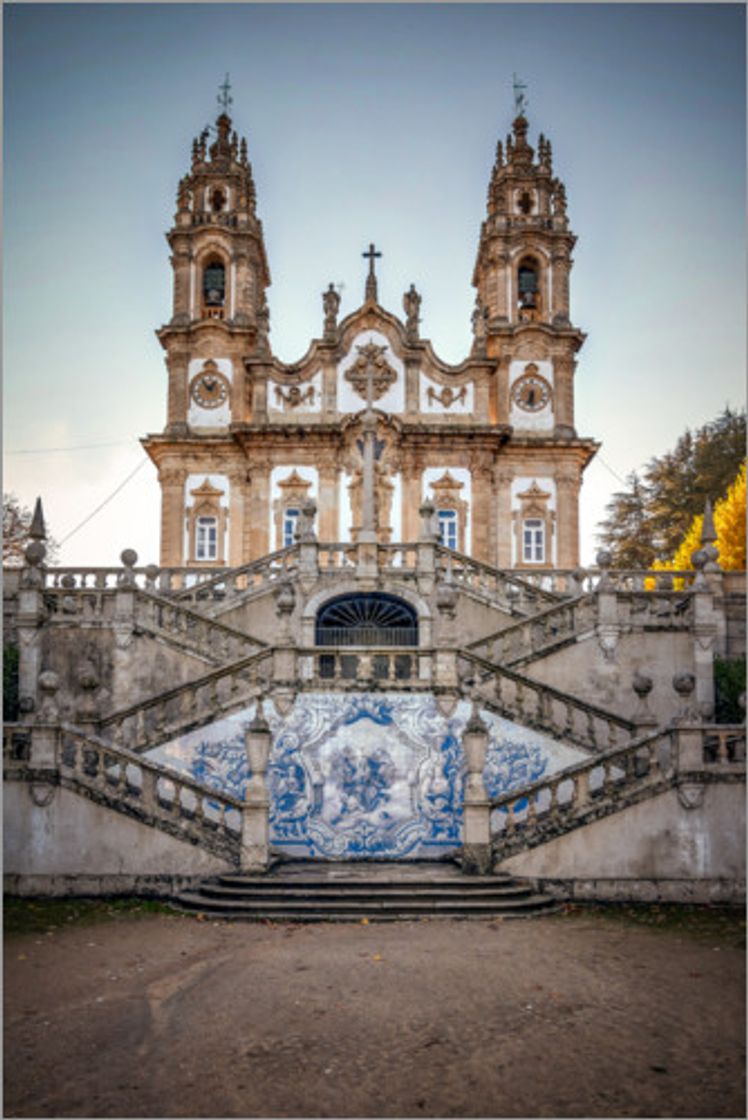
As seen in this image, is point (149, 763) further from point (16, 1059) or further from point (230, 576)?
point (230, 576)

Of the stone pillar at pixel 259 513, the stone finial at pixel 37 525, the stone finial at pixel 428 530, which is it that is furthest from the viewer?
the stone pillar at pixel 259 513

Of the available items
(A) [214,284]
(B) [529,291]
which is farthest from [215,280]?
(B) [529,291]

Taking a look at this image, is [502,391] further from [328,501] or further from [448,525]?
[328,501]

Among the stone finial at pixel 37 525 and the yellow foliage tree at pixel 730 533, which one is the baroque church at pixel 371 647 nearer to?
the stone finial at pixel 37 525

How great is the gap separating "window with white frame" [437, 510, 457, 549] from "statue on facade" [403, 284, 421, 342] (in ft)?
19.6

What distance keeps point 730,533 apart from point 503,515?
9250 mm

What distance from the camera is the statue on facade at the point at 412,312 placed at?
31853 mm

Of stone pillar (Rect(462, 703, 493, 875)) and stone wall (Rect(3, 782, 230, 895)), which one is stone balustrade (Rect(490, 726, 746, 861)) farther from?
stone wall (Rect(3, 782, 230, 895))

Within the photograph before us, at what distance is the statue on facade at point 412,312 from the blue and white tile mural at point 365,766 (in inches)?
796

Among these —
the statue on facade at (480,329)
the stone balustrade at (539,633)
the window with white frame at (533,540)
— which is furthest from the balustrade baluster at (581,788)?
the statue on facade at (480,329)

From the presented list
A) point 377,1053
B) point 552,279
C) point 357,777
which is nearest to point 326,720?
point 357,777

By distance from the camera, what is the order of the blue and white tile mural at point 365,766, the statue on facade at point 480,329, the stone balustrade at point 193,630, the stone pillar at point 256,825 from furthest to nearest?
the statue on facade at point 480,329 → the stone balustrade at point 193,630 → the blue and white tile mural at point 365,766 → the stone pillar at point 256,825

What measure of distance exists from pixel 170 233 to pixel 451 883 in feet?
93.6

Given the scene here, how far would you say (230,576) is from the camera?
21.9 meters
